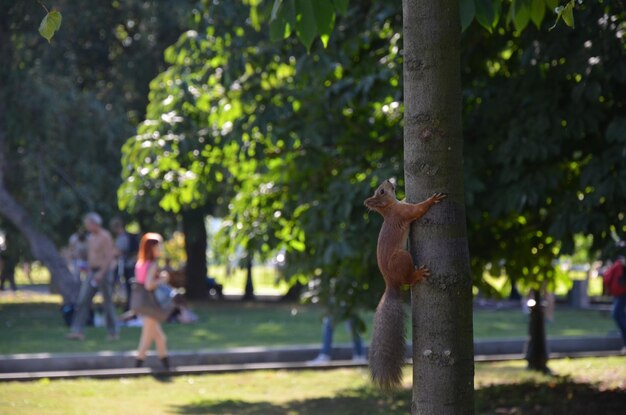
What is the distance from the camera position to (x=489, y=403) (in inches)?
419

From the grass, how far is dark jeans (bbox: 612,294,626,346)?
2331mm

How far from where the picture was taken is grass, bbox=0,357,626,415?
34.2 feet

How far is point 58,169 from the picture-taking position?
25453 millimetres

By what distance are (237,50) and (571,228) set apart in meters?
4.19

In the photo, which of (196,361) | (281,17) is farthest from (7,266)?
(281,17)

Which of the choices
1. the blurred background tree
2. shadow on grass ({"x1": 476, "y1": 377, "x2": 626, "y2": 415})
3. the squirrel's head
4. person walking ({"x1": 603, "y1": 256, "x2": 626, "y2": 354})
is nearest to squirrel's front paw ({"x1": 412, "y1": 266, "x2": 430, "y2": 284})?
the squirrel's head

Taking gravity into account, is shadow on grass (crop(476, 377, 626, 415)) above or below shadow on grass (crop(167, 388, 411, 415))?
above

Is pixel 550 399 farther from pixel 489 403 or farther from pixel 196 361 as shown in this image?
pixel 196 361

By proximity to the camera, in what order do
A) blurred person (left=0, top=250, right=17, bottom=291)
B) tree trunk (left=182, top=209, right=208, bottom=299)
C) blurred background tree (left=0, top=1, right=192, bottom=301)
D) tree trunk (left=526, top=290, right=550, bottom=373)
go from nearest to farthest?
tree trunk (left=526, top=290, right=550, bottom=373) → blurred background tree (left=0, top=1, right=192, bottom=301) → blurred person (left=0, top=250, right=17, bottom=291) → tree trunk (left=182, top=209, right=208, bottom=299)

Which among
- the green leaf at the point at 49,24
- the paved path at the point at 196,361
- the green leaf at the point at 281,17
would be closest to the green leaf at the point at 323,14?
the green leaf at the point at 281,17

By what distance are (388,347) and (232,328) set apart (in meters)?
16.6

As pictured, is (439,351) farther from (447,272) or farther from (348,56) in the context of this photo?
(348,56)

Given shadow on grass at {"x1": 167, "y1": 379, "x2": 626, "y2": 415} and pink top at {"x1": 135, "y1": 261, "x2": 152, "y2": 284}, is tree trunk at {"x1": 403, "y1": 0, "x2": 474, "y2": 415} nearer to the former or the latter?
shadow on grass at {"x1": 167, "y1": 379, "x2": 626, "y2": 415}

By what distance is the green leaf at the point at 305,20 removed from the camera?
20.5 feet
